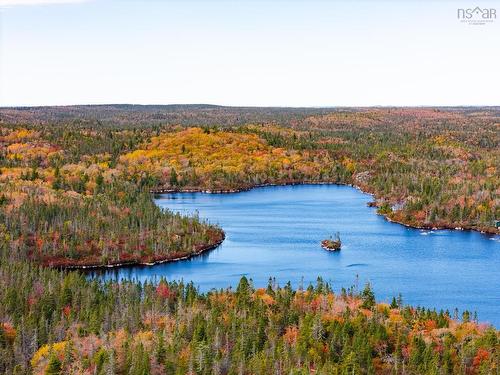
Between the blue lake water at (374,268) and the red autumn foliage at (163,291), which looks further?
the blue lake water at (374,268)

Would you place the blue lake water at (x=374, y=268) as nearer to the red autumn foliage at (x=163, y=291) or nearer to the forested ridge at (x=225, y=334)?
the forested ridge at (x=225, y=334)

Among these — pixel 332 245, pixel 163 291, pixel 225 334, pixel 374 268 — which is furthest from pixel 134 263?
pixel 225 334

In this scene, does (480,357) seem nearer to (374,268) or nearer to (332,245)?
(374,268)

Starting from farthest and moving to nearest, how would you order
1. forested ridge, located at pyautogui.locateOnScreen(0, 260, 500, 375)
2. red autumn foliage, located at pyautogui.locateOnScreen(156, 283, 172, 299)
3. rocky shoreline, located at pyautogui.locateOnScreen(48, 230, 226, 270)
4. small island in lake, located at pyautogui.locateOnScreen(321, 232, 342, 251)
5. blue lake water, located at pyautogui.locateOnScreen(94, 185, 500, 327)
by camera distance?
small island in lake, located at pyautogui.locateOnScreen(321, 232, 342, 251) < rocky shoreline, located at pyautogui.locateOnScreen(48, 230, 226, 270) < blue lake water, located at pyautogui.locateOnScreen(94, 185, 500, 327) < red autumn foliage, located at pyautogui.locateOnScreen(156, 283, 172, 299) < forested ridge, located at pyautogui.locateOnScreen(0, 260, 500, 375)

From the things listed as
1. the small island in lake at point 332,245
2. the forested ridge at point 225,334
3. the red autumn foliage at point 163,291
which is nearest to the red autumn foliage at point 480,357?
the forested ridge at point 225,334

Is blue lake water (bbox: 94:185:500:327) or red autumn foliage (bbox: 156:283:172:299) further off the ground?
red autumn foliage (bbox: 156:283:172:299)

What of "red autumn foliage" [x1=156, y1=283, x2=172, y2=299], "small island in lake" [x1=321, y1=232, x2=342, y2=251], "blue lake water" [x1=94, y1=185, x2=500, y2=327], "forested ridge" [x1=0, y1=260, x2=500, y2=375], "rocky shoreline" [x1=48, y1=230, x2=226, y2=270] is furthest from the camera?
"small island in lake" [x1=321, y1=232, x2=342, y2=251]

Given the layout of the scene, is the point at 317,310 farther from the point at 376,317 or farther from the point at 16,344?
the point at 16,344

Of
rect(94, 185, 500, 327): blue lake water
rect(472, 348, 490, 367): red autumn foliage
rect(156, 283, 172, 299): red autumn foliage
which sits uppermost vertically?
rect(156, 283, 172, 299): red autumn foliage

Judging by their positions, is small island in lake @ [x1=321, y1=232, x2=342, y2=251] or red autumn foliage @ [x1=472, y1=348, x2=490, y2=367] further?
small island in lake @ [x1=321, y1=232, x2=342, y2=251]

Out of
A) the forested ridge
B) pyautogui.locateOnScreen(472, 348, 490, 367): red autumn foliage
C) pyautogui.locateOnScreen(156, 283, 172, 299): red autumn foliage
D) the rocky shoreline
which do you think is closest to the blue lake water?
the rocky shoreline

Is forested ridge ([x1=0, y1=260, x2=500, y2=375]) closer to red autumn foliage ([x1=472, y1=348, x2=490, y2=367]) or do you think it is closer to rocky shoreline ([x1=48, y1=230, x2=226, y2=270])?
red autumn foliage ([x1=472, y1=348, x2=490, y2=367])
